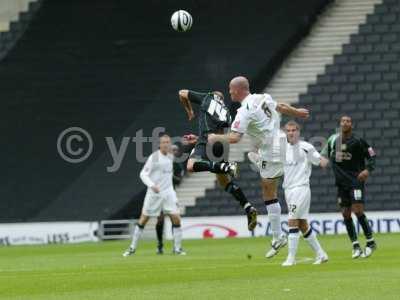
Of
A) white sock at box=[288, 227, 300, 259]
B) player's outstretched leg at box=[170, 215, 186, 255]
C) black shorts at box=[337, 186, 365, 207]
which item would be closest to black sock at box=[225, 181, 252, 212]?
white sock at box=[288, 227, 300, 259]

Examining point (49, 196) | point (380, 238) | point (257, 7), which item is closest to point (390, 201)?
point (380, 238)

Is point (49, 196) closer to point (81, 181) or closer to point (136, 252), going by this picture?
point (81, 181)

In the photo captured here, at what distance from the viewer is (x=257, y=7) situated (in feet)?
112

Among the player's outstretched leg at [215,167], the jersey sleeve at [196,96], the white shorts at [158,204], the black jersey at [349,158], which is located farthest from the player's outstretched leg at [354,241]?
the white shorts at [158,204]

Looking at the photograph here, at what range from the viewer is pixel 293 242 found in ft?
51.9

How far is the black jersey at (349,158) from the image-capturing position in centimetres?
1838

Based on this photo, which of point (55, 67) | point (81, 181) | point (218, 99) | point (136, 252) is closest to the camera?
point (218, 99)

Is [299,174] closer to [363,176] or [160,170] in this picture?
[363,176]

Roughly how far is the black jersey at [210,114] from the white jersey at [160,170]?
529cm

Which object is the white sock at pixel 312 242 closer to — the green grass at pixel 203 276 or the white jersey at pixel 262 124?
the green grass at pixel 203 276

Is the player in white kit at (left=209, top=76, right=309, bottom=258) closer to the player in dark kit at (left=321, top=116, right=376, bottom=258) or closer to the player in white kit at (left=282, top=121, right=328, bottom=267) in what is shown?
the player in white kit at (left=282, top=121, right=328, bottom=267)

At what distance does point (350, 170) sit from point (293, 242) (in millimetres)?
3148

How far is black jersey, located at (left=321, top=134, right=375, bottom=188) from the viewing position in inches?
723

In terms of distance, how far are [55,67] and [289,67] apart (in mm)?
7447
